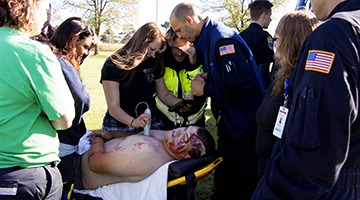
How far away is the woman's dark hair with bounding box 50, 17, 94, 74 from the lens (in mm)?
2340

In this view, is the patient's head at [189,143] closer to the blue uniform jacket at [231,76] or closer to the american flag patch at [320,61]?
the blue uniform jacket at [231,76]

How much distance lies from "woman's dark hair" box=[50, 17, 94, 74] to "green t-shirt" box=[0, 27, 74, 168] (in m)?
0.94

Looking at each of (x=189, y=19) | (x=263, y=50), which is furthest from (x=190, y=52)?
(x=263, y=50)

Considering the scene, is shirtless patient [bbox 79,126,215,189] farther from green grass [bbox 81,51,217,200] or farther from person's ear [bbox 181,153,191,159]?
green grass [bbox 81,51,217,200]

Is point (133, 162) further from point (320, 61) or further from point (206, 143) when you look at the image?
point (320, 61)

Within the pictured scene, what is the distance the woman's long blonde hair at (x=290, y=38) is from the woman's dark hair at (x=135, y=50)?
158 centimetres

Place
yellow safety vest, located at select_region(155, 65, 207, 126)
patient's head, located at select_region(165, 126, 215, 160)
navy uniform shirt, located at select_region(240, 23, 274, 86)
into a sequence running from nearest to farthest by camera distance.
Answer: patient's head, located at select_region(165, 126, 215, 160) < yellow safety vest, located at select_region(155, 65, 207, 126) < navy uniform shirt, located at select_region(240, 23, 274, 86)

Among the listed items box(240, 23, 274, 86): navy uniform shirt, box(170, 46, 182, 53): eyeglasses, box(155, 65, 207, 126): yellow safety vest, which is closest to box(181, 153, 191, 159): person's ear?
box(155, 65, 207, 126): yellow safety vest

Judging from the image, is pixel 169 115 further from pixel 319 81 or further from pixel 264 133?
pixel 319 81

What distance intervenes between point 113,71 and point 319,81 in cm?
234

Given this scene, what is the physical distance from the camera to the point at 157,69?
3213mm

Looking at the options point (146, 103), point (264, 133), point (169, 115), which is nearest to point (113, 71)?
point (146, 103)

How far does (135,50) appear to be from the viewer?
2994 millimetres

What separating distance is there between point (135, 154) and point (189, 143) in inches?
22.7
